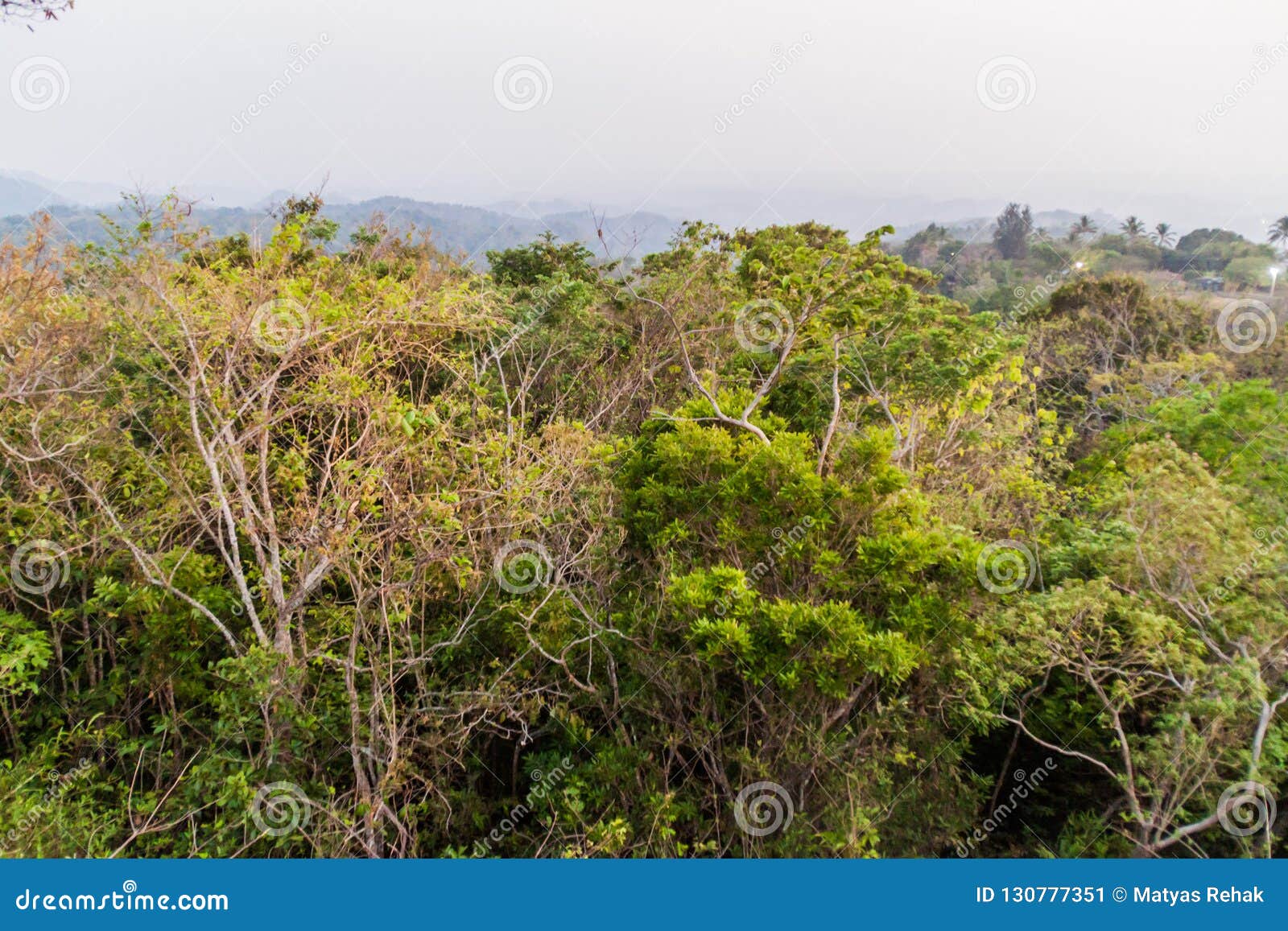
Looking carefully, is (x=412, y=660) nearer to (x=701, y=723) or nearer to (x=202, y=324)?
(x=701, y=723)

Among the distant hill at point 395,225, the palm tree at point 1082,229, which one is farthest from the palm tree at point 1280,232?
the distant hill at point 395,225

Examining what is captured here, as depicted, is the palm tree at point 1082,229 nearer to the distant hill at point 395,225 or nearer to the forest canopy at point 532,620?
the distant hill at point 395,225

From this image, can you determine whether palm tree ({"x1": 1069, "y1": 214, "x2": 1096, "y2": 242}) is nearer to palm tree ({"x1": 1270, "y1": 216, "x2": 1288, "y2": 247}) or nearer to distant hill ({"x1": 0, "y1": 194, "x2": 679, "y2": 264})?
palm tree ({"x1": 1270, "y1": 216, "x2": 1288, "y2": 247})

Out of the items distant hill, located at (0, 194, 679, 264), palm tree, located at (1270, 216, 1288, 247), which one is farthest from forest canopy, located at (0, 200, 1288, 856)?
palm tree, located at (1270, 216, 1288, 247)

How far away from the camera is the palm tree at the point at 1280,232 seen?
102ft

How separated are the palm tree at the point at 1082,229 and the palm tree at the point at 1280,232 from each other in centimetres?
678

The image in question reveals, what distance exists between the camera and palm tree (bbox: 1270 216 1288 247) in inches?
1221

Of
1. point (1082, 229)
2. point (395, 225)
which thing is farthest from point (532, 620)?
point (1082, 229)

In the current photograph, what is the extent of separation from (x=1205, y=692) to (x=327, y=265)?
26.3 feet

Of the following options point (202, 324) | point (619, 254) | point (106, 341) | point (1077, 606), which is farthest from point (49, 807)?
point (619, 254)

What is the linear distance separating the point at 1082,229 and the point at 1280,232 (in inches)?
297

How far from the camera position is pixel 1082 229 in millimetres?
36312

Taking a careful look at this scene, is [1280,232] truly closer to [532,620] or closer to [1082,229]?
[1082,229]

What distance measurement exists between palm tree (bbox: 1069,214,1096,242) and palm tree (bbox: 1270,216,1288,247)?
6781 mm
